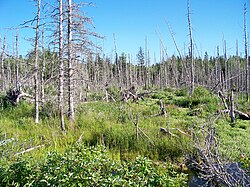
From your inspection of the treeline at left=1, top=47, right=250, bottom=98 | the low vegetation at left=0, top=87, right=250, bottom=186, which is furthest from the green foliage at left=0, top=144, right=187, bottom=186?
the treeline at left=1, top=47, right=250, bottom=98

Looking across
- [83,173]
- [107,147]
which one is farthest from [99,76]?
[83,173]

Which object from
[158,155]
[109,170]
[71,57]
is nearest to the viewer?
[109,170]

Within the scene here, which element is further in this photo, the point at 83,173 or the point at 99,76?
the point at 99,76

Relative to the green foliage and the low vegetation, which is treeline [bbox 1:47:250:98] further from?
the green foliage

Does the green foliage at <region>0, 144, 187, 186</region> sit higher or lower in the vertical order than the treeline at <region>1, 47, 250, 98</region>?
lower

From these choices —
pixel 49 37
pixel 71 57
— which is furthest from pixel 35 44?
pixel 71 57

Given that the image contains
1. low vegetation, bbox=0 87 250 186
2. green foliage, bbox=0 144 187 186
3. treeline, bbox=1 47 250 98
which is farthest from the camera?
treeline, bbox=1 47 250 98

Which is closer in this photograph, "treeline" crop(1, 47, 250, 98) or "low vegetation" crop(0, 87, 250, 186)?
"low vegetation" crop(0, 87, 250, 186)

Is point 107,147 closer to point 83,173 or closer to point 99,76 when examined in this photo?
point 83,173

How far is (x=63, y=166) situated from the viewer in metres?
3.79

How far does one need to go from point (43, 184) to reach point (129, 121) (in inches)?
200

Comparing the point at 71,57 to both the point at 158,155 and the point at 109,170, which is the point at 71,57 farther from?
the point at 109,170

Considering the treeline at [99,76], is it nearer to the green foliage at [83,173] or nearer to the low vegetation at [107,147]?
the low vegetation at [107,147]

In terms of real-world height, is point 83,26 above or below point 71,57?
above
